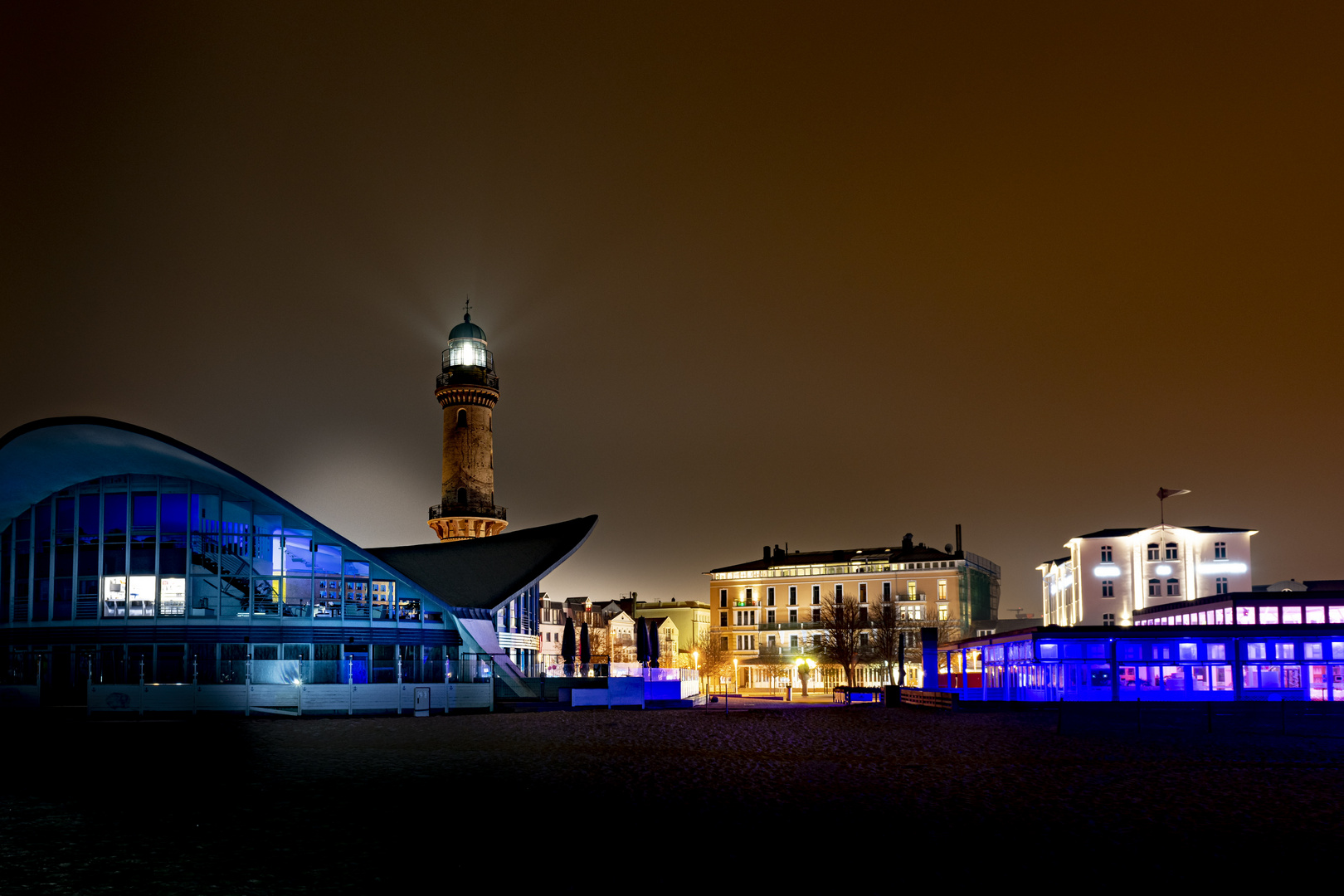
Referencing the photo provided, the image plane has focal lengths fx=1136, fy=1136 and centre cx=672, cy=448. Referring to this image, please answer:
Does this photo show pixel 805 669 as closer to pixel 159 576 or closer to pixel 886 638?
pixel 886 638

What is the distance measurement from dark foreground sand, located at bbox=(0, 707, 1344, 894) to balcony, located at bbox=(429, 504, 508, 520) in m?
43.7

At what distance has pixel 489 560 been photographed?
58.2 metres

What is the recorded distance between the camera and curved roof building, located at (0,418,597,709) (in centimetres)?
4056

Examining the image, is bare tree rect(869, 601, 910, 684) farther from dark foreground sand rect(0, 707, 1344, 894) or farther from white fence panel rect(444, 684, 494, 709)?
dark foreground sand rect(0, 707, 1344, 894)

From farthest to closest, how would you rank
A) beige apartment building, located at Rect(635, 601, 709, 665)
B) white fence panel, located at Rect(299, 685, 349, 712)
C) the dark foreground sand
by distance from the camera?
beige apartment building, located at Rect(635, 601, 709, 665), white fence panel, located at Rect(299, 685, 349, 712), the dark foreground sand

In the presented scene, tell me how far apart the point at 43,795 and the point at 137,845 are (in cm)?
533

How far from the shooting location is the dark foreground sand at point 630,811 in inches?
387

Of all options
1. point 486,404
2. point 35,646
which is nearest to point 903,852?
point 35,646

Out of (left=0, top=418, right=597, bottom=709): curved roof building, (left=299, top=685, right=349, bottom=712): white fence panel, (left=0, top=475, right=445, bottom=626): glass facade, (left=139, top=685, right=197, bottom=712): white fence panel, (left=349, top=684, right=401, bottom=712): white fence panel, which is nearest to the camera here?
(left=139, top=685, right=197, bottom=712): white fence panel

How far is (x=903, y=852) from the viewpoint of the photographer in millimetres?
10523

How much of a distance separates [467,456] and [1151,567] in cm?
4887

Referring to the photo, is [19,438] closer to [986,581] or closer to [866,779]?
[866,779]

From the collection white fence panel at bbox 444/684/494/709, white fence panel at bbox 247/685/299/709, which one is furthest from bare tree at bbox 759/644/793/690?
white fence panel at bbox 247/685/299/709

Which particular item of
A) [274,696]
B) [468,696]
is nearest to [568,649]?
[468,696]
